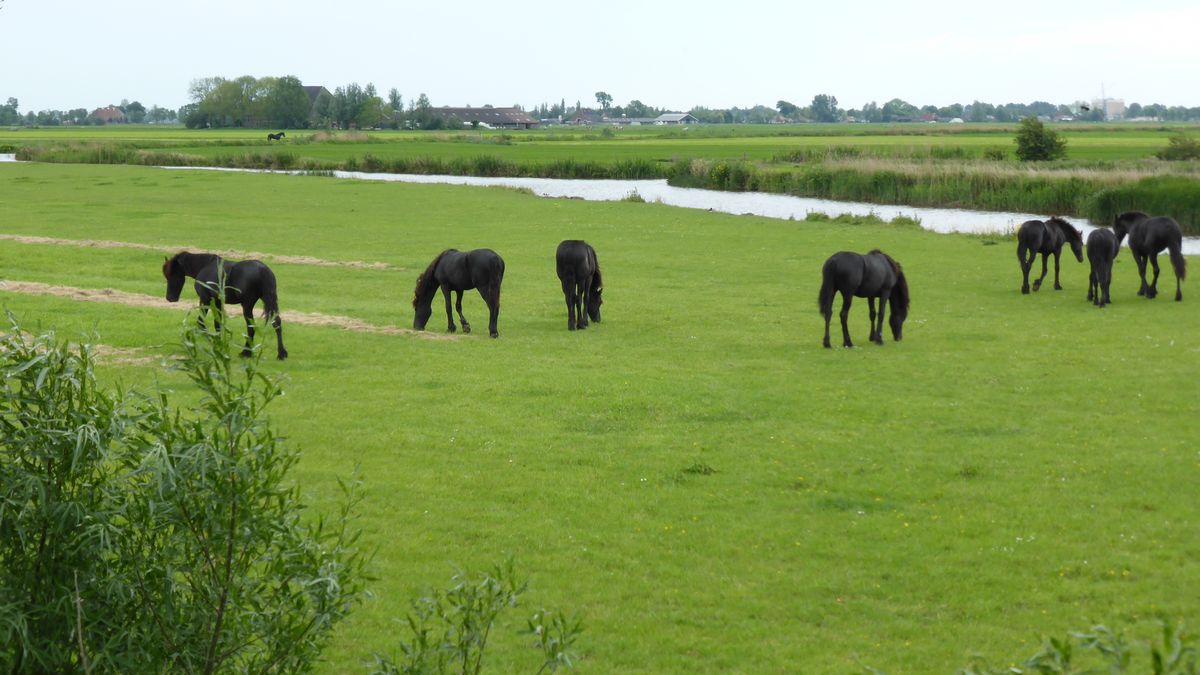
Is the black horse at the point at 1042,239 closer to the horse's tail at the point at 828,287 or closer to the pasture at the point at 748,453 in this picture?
the pasture at the point at 748,453

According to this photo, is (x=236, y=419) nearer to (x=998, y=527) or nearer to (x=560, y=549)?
(x=560, y=549)

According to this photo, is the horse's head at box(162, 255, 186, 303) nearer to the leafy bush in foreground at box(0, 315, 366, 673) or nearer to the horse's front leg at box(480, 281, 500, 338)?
the horse's front leg at box(480, 281, 500, 338)

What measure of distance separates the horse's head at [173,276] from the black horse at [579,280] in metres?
6.07

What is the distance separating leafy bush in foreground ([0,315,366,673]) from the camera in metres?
4.57

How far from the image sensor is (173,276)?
59.8 ft

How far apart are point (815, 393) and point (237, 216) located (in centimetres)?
2944

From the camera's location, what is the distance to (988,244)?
3177 centimetres

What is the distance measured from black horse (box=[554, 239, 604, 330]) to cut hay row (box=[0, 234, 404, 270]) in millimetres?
8584

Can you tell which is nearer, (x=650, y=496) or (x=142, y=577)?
(x=142, y=577)

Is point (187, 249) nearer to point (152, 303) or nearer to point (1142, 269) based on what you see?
point (152, 303)

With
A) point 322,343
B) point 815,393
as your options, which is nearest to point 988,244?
point 815,393

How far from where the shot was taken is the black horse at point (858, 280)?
683 inches

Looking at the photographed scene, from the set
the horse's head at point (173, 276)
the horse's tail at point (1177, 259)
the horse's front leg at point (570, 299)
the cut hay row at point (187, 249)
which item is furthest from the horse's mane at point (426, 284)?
the horse's tail at point (1177, 259)

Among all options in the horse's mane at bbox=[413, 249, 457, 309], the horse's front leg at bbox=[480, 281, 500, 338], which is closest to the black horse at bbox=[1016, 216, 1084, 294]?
the horse's front leg at bbox=[480, 281, 500, 338]
